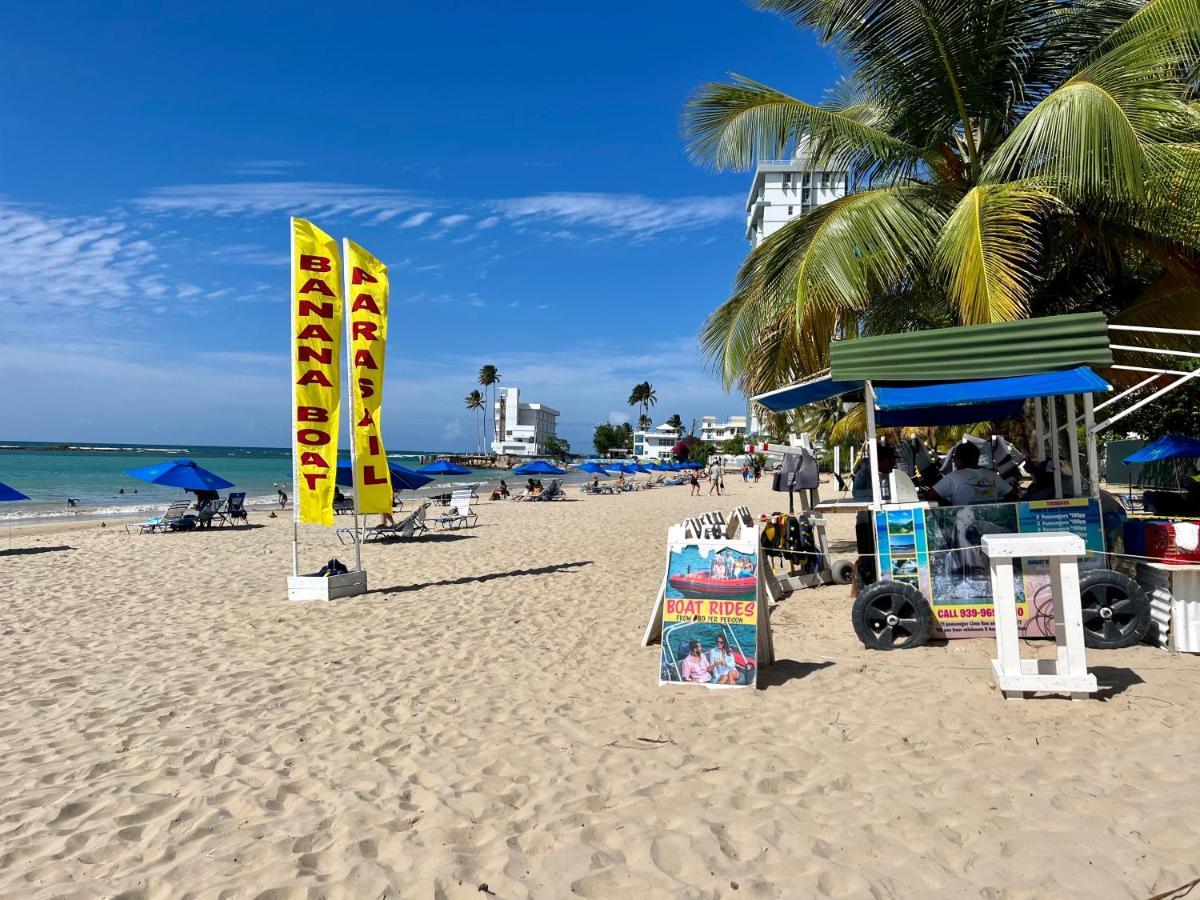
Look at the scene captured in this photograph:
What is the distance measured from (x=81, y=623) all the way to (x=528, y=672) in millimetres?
5080

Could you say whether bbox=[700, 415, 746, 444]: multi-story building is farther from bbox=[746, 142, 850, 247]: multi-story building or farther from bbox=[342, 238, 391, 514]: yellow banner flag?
bbox=[342, 238, 391, 514]: yellow banner flag

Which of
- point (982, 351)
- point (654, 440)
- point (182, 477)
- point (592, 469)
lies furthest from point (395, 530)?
point (654, 440)

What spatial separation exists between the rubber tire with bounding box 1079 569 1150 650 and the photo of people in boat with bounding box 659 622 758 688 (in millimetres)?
2422

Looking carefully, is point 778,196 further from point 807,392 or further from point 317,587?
point 317,587

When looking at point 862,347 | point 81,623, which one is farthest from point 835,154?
point 81,623

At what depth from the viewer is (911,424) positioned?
30.2ft

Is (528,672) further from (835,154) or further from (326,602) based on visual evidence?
(835,154)

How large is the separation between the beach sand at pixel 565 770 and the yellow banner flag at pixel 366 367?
2482mm

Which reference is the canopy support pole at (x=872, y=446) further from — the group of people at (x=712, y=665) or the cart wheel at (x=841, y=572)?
the cart wheel at (x=841, y=572)

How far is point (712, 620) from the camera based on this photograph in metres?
5.11

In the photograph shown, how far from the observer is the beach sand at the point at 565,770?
2.85 metres

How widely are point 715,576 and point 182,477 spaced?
16725 mm

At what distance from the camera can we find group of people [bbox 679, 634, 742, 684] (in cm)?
499

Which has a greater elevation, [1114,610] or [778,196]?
[778,196]
